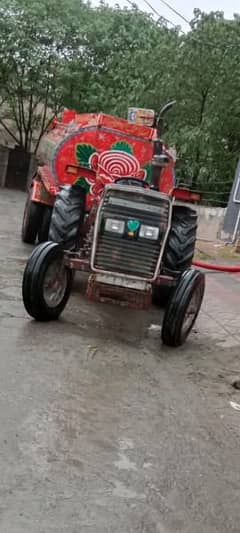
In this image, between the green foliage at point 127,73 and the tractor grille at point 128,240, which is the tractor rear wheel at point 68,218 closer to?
the tractor grille at point 128,240

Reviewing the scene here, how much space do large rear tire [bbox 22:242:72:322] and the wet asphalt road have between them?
175mm

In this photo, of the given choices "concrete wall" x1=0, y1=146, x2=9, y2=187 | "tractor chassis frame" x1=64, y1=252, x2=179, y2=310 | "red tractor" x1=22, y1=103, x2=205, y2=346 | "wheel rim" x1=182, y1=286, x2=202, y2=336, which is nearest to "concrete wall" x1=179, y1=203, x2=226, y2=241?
"red tractor" x1=22, y1=103, x2=205, y2=346

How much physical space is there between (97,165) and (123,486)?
622 centimetres

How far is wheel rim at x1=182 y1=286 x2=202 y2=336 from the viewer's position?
6.44 meters

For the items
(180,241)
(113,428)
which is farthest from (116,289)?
(113,428)

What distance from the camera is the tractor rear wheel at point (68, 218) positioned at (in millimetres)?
6969

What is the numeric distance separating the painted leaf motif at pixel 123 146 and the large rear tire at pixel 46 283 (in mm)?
3183

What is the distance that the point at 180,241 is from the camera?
23.0 feet

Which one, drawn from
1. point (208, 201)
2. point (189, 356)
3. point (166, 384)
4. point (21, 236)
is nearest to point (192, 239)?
point (189, 356)

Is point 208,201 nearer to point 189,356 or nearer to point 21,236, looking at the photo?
point 21,236

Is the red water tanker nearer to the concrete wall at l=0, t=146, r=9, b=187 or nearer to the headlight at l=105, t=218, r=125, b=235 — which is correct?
the headlight at l=105, t=218, r=125, b=235

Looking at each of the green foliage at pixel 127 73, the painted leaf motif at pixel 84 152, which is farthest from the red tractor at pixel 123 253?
the green foliage at pixel 127 73

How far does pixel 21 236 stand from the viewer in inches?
486

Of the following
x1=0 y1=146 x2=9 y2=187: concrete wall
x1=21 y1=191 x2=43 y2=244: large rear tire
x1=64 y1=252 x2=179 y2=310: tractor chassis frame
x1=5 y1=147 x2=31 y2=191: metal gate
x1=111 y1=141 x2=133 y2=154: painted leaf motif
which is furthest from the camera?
x1=5 y1=147 x2=31 y2=191: metal gate
